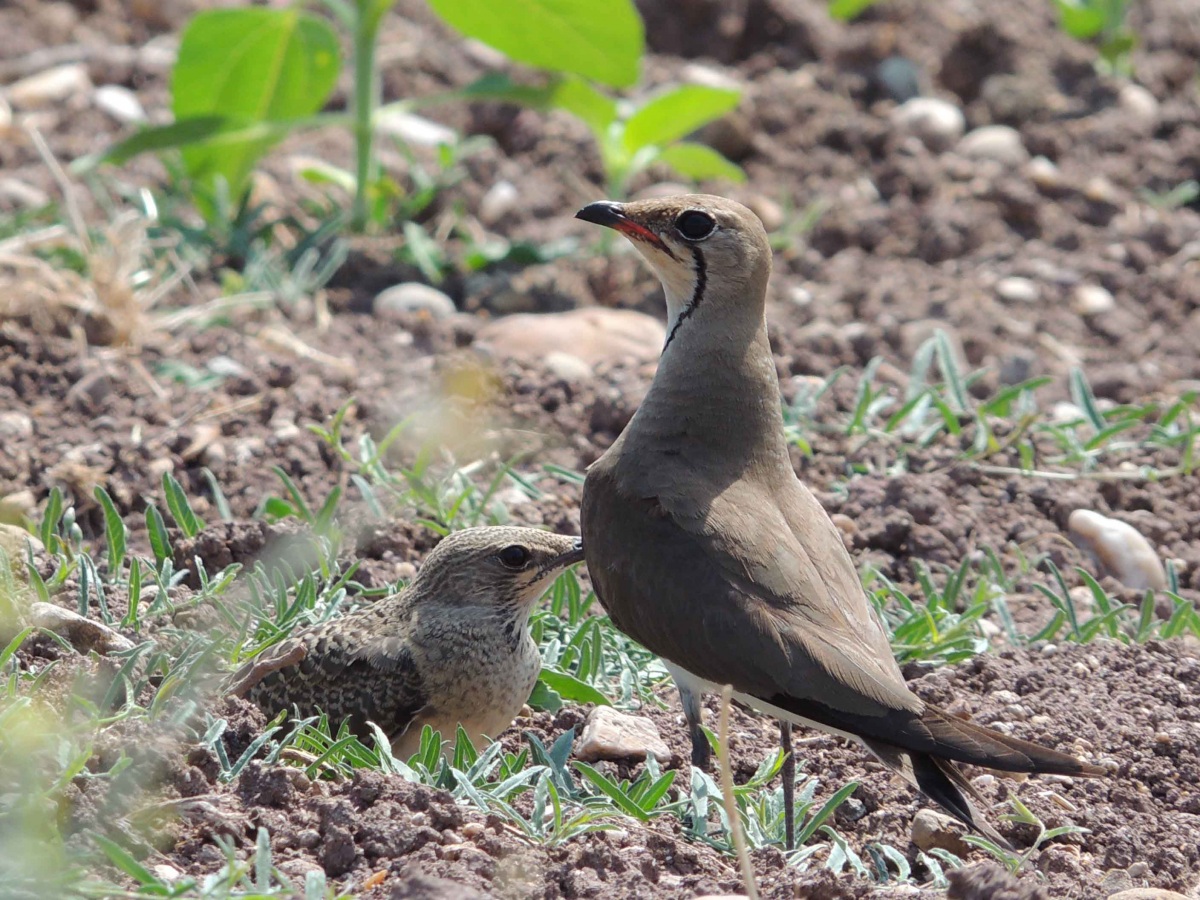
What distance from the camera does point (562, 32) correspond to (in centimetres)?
672

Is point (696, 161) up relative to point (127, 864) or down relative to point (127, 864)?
up

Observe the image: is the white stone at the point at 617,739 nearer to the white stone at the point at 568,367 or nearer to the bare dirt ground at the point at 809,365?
the bare dirt ground at the point at 809,365

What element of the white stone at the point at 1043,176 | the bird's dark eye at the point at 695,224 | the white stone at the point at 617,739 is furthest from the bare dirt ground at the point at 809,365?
the bird's dark eye at the point at 695,224

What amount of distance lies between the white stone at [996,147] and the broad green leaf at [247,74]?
3.35 m

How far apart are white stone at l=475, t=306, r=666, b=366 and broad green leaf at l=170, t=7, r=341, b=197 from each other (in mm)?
1332

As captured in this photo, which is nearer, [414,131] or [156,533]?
[156,533]

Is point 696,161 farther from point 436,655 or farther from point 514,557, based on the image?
point 436,655

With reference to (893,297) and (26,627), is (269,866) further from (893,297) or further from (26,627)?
(893,297)

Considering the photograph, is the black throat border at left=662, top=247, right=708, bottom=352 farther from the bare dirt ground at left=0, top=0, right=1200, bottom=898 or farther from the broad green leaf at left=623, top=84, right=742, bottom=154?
the broad green leaf at left=623, top=84, right=742, bottom=154

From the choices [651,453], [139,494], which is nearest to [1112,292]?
[651,453]

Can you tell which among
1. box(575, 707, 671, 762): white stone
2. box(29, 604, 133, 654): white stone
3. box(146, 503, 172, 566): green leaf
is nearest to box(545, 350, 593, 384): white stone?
box(146, 503, 172, 566): green leaf

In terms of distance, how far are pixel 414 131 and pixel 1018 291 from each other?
2.99 m

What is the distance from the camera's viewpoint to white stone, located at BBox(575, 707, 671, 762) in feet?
13.4

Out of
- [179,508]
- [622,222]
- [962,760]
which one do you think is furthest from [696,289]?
[179,508]
